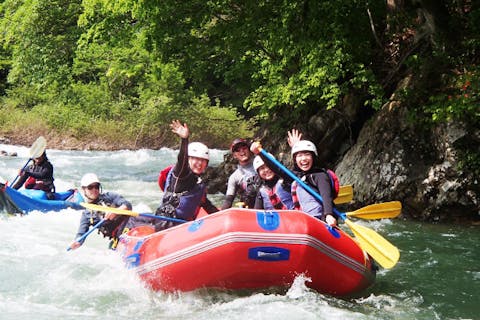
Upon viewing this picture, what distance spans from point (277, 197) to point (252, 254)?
1.37 metres

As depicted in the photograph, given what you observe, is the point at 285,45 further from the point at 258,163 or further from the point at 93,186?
the point at 93,186

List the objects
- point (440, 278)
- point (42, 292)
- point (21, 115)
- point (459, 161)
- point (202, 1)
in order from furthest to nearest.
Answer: point (21, 115) → point (202, 1) → point (459, 161) → point (440, 278) → point (42, 292)

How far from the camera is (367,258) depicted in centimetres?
538

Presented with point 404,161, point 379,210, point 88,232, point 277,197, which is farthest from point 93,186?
point 404,161

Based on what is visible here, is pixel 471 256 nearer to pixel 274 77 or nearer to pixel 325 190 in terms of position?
pixel 325 190

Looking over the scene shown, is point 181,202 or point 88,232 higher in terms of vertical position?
point 181,202

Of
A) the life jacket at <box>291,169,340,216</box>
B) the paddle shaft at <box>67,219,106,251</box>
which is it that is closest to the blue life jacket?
the life jacket at <box>291,169,340,216</box>

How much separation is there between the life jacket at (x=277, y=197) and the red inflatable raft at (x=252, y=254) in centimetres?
89

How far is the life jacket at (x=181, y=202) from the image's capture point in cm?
575

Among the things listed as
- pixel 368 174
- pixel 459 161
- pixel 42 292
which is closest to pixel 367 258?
pixel 42 292

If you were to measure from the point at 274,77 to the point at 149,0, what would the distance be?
227 cm

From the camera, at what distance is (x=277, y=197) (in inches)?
235

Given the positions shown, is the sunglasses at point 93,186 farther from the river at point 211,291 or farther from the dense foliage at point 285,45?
Answer: the dense foliage at point 285,45

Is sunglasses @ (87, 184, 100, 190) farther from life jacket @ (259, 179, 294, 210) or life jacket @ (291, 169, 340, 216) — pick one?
life jacket @ (291, 169, 340, 216)
